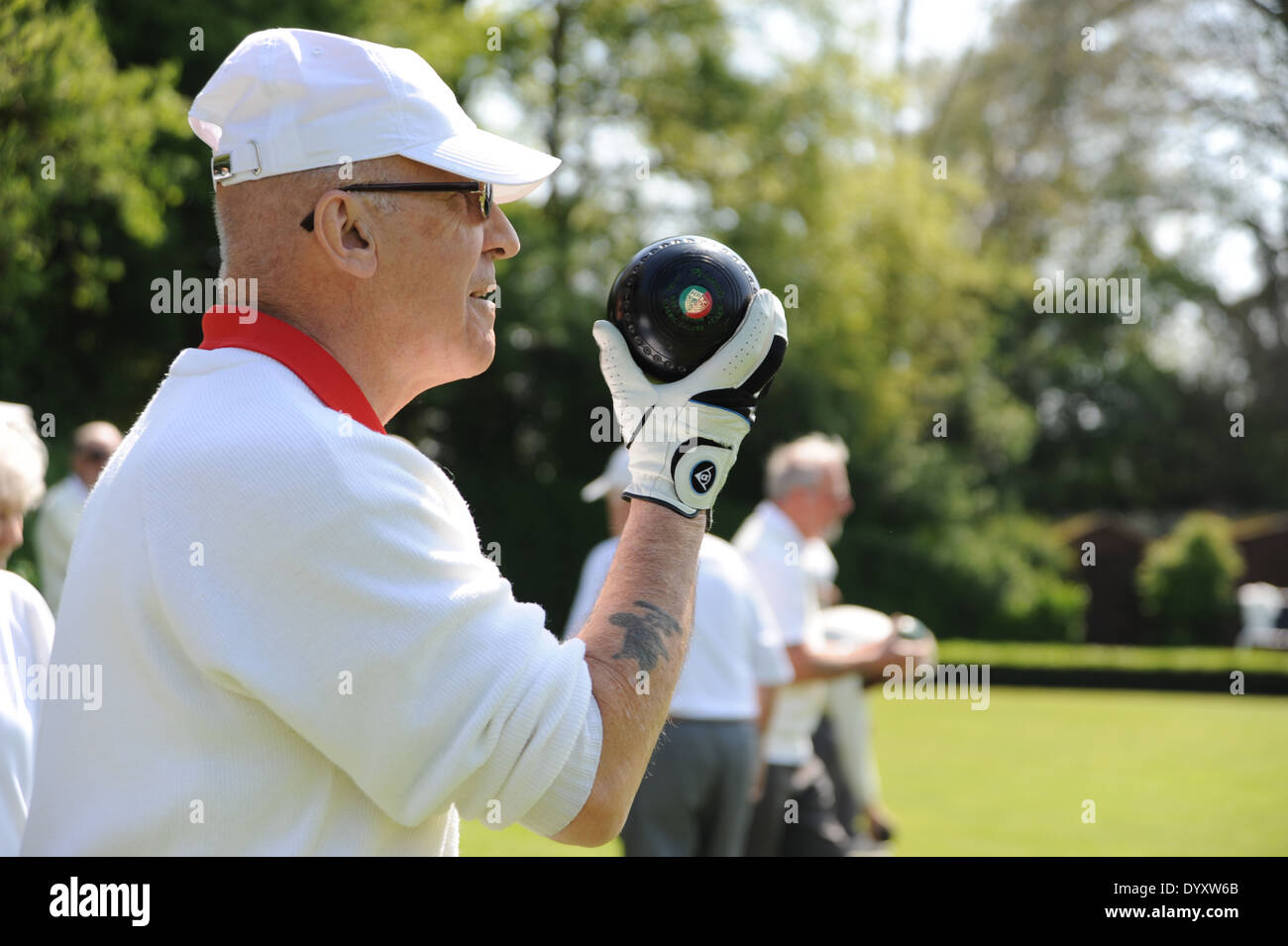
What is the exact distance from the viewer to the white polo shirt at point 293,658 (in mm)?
1676

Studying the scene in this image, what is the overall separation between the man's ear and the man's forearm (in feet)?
1.79

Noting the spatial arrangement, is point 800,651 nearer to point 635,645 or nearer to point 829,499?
point 829,499

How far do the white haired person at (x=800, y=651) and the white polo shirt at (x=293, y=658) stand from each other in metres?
4.85

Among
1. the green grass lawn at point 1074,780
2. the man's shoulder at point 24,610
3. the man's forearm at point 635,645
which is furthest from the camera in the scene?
the green grass lawn at point 1074,780

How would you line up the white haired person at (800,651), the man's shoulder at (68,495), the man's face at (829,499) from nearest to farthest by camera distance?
the white haired person at (800,651)
the man's face at (829,499)
the man's shoulder at (68,495)

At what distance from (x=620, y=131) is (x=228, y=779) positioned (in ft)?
87.7

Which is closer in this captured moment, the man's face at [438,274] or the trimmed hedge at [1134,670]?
the man's face at [438,274]

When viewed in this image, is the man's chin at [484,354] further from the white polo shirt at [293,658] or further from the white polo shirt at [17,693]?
the white polo shirt at [17,693]

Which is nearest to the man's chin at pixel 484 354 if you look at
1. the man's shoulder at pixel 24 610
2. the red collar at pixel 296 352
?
the red collar at pixel 296 352

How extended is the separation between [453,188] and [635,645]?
719 mm

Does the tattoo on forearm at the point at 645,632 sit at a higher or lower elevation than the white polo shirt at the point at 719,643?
higher

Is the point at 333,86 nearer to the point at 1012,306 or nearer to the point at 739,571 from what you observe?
the point at 739,571

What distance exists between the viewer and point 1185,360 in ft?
178
